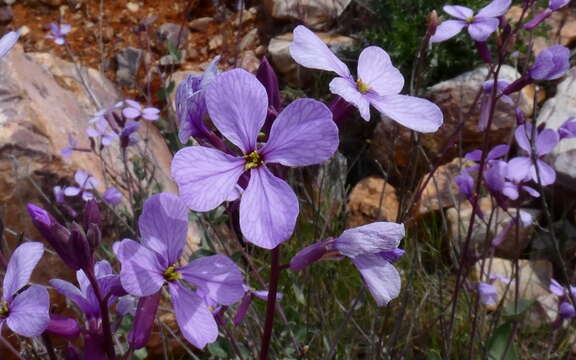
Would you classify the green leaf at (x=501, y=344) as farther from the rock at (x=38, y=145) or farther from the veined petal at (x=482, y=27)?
the rock at (x=38, y=145)

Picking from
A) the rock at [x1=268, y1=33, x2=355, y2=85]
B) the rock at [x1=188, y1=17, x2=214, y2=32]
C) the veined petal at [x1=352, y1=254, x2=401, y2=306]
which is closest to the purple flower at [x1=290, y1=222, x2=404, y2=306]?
the veined petal at [x1=352, y1=254, x2=401, y2=306]

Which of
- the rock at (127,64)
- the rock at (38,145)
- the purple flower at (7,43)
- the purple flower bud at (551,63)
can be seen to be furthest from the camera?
the rock at (127,64)

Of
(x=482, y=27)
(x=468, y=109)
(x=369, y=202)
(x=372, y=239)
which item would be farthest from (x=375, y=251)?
(x=468, y=109)

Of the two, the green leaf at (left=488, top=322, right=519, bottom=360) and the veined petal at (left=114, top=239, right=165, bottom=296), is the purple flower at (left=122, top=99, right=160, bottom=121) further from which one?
the veined petal at (left=114, top=239, right=165, bottom=296)

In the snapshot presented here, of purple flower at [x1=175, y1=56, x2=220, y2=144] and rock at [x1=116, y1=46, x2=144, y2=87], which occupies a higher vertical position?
purple flower at [x1=175, y1=56, x2=220, y2=144]

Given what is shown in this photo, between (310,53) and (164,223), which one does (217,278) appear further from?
(310,53)

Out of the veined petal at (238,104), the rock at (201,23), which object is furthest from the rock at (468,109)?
the veined petal at (238,104)

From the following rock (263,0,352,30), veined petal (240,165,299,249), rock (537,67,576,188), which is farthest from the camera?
rock (263,0,352,30)

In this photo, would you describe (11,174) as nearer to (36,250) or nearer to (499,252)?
(36,250)
